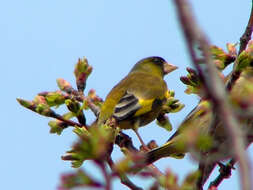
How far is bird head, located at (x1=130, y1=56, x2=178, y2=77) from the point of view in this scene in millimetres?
7290

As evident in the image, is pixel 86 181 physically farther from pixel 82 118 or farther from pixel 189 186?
pixel 82 118

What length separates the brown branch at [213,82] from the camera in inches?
22.7

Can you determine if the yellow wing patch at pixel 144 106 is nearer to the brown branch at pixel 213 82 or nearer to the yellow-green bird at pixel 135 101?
the yellow-green bird at pixel 135 101

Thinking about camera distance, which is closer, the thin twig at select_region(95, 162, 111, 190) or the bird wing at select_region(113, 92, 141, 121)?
the thin twig at select_region(95, 162, 111, 190)

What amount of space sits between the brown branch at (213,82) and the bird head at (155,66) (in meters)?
6.54

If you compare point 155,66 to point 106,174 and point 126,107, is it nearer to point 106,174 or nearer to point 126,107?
point 126,107

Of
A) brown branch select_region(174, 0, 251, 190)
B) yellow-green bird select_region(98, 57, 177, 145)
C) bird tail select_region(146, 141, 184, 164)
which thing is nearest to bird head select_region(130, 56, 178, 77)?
yellow-green bird select_region(98, 57, 177, 145)

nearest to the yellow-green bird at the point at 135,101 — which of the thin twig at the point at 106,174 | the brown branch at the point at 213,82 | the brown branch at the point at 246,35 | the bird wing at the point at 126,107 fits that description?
the bird wing at the point at 126,107

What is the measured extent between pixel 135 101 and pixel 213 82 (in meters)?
4.86

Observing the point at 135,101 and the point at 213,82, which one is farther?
the point at 135,101

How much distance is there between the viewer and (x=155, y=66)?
24.3 ft

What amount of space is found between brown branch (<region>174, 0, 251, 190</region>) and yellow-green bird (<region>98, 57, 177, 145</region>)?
3.92 m

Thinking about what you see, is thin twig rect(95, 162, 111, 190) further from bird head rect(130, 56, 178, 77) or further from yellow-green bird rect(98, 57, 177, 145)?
bird head rect(130, 56, 178, 77)

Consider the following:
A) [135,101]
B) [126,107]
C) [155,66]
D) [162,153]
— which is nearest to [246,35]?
[162,153]
